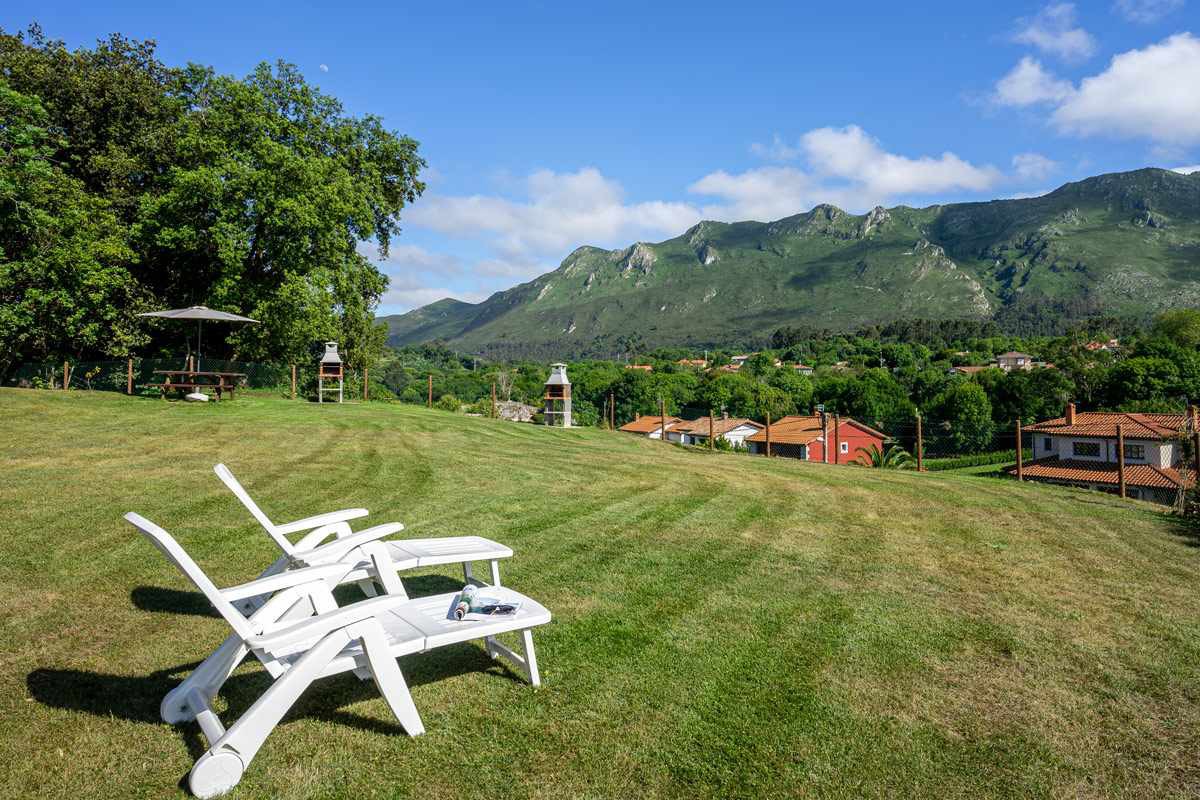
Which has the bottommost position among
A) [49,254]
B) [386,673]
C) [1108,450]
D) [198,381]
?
[1108,450]

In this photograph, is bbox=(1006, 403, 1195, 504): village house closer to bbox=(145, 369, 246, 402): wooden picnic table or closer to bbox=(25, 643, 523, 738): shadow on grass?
bbox=(145, 369, 246, 402): wooden picnic table

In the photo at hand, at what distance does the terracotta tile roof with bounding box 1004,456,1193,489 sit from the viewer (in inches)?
1443

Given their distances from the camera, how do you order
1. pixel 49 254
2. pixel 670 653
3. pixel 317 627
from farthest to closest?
1. pixel 49 254
2. pixel 670 653
3. pixel 317 627

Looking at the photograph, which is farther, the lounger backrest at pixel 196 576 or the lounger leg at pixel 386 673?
the lounger leg at pixel 386 673

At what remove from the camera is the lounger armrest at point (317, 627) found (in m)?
3.17

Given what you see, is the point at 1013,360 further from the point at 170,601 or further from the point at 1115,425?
the point at 170,601

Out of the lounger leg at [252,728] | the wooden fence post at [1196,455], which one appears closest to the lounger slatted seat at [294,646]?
the lounger leg at [252,728]

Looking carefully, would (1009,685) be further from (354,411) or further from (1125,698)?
(354,411)

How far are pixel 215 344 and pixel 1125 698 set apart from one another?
96.1ft

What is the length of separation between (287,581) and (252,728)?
873 millimetres

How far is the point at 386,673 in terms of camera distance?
10.7 feet

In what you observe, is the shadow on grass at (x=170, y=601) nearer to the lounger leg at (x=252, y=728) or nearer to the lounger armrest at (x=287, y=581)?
the lounger armrest at (x=287, y=581)

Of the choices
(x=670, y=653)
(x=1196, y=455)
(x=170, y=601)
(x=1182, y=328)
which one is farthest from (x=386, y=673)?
(x=1182, y=328)

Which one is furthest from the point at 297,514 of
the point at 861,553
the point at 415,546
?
the point at 861,553
